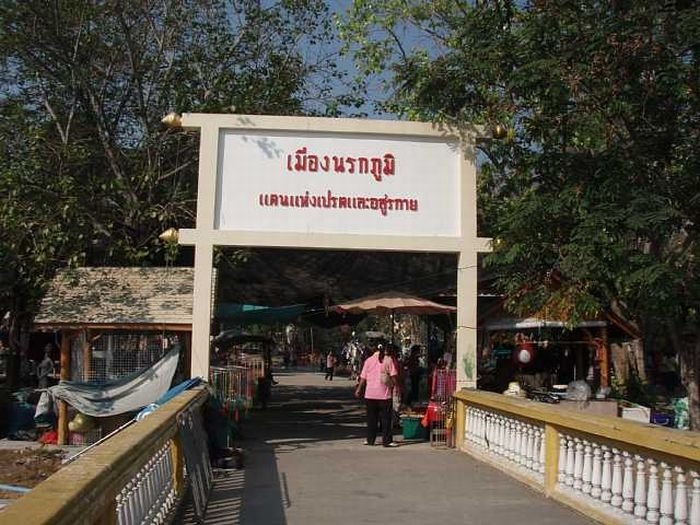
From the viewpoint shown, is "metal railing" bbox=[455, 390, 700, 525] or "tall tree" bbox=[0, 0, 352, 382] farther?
"tall tree" bbox=[0, 0, 352, 382]

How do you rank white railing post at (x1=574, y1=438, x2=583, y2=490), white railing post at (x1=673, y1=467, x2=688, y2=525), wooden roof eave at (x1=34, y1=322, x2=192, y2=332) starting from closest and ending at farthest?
white railing post at (x1=673, y1=467, x2=688, y2=525) → white railing post at (x1=574, y1=438, x2=583, y2=490) → wooden roof eave at (x1=34, y1=322, x2=192, y2=332)

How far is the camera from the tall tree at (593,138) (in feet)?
33.7

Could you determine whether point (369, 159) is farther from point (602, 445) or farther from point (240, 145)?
point (602, 445)

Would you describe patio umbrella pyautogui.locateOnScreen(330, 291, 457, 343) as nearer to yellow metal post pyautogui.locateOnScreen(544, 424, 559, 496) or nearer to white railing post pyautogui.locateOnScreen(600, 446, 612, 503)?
yellow metal post pyautogui.locateOnScreen(544, 424, 559, 496)

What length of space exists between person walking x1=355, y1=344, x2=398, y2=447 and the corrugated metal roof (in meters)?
3.02

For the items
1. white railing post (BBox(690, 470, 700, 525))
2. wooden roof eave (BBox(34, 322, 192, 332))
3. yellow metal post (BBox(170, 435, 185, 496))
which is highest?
wooden roof eave (BBox(34, 322, 192, 332))

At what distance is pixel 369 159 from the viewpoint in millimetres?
12602

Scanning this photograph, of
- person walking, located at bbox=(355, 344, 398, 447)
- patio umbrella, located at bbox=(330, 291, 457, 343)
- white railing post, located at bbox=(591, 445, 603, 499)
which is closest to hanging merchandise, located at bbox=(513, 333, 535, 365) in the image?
patio umbrella, located at bbox=(330, 291, 457, 343)

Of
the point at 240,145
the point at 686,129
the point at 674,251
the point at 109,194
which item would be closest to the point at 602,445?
the point at 674,251

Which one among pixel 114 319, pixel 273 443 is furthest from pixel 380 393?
pixel 114 319

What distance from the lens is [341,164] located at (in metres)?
12.6

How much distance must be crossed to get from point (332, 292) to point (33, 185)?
6620 millimetres

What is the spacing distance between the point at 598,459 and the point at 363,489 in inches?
104

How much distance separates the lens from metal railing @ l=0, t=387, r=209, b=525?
10.5 ft
